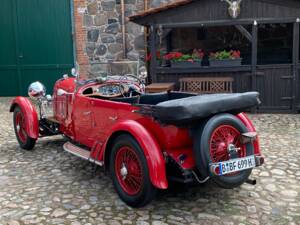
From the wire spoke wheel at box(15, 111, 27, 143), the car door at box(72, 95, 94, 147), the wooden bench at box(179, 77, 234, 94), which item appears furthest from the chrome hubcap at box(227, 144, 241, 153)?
the wooden bench at box(179, 77, 234, 94)

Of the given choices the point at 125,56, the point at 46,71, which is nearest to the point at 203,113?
the point at 125,56

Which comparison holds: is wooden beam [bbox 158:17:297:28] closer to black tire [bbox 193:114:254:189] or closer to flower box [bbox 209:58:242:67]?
flower box [bbox 209:58:242:67]

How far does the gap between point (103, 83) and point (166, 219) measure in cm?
214

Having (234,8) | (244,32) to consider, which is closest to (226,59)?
(244,32)

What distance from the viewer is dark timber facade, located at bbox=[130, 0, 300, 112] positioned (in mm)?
7836

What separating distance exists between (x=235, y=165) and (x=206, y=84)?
16.9 ft

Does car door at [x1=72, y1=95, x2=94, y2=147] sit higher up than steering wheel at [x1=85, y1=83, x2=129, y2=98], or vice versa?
steering wheel at [x1=85, y1=83, x2=129, y2=98]

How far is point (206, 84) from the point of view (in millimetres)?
8305

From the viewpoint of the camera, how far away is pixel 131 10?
34.3 feet

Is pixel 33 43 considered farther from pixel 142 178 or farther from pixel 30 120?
pixel 142 178

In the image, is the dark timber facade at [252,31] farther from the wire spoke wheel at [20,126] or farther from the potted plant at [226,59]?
the wire spoke wheel at [20,126]

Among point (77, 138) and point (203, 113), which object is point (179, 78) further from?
point (203, 113)

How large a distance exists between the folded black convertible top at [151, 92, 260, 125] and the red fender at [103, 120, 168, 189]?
184 millimetres

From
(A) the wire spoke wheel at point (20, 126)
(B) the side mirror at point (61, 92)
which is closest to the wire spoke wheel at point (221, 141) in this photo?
(B) the side mirror at point (61, 92)
